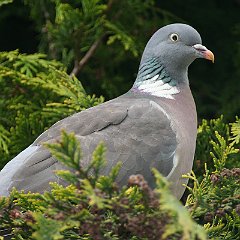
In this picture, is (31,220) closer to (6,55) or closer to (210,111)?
(6,55)

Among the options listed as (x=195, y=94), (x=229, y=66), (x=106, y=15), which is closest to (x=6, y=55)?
(x=106, y=15)

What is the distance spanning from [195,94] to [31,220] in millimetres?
3421

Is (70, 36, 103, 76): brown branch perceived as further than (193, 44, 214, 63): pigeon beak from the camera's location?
Yes

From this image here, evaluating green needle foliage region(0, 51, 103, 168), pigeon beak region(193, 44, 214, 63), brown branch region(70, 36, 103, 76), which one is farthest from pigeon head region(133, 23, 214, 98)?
brown branch region(70, 36, 103, 76)

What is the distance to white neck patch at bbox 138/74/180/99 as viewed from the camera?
423 cm

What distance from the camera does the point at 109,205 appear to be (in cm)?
238

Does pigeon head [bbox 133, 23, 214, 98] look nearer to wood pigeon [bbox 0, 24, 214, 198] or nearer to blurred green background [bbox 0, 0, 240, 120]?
wood pigeon [bbox 0, 24, 214, 198]

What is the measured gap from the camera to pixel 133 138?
369cm

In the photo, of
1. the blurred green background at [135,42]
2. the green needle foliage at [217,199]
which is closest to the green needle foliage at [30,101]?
the blurred green background at [135,42]

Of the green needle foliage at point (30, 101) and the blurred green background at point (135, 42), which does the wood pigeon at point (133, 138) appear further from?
the blurred green background at point (135, 42)

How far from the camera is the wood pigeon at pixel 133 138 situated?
354 cm

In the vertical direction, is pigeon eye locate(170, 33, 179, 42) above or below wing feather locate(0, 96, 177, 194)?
above

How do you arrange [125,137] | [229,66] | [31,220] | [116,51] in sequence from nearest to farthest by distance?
[31,220] → [125,137] → [116,51] → [229,66]

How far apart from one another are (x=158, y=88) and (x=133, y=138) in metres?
0.67
